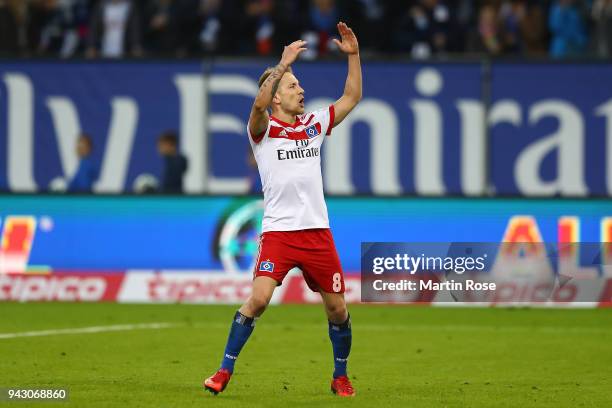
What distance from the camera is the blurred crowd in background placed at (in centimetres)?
2380

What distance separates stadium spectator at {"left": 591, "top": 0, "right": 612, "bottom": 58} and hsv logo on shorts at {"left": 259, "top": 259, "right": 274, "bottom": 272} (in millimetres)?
14428

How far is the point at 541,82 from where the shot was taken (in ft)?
76.1

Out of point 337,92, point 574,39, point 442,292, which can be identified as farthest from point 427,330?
point 574,39

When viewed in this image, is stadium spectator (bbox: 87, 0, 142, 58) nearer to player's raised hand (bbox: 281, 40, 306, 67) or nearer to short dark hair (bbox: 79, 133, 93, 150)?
short dark hair (bbox: 79, 133, 93, 150)

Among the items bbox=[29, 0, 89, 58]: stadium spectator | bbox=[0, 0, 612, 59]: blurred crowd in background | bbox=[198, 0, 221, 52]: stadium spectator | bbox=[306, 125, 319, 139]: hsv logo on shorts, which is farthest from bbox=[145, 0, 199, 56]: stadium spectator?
bbox=[306, 125, 319, 139]: hsv logo on shorts

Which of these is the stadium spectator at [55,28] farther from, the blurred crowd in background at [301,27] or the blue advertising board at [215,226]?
the blue advertising board at [215,226]

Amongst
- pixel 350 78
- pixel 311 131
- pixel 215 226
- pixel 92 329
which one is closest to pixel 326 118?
pixel 311 131

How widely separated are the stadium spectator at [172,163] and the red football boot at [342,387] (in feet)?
37.7

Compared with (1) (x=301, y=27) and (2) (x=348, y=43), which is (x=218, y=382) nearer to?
(2) (x=348, y=43)

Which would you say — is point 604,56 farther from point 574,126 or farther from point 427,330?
point 427,330

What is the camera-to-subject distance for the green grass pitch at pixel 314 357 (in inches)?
424

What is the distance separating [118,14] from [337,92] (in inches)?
163

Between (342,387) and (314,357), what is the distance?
2.80 meters

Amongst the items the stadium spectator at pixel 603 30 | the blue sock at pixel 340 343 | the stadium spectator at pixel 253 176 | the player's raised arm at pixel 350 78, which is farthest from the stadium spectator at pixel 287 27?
the blue sock at pixel 340 343
